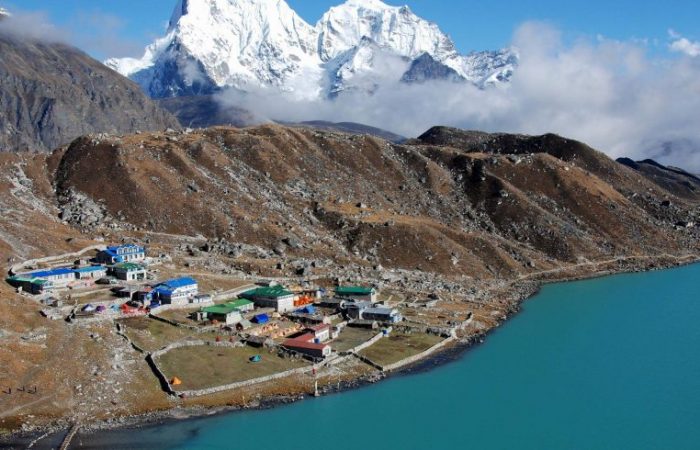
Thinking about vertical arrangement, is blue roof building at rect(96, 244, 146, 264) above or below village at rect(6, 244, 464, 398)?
above

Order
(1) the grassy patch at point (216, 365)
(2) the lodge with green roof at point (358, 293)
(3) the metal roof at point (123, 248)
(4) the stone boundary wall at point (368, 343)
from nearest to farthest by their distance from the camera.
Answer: (1) the grassy patch at point (216, 365)
(4) the stone boundary wall at point (368, 343)
(2) the lodge with green roof at point (358, 293)
(3) the metal roof at point (123, 248)

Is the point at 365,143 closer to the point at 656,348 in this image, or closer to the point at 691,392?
the point at 656,348

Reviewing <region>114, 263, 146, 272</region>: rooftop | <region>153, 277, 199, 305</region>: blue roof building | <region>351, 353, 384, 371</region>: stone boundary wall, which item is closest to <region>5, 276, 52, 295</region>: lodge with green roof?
<region>114, 263, 146, 272</region>: rooftop

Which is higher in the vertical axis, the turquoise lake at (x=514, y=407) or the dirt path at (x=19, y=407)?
the dirt path at (x=19, y=407)

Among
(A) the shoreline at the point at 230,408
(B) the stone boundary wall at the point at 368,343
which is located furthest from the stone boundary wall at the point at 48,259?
(B) the stone boundary wall at the point at 368,343

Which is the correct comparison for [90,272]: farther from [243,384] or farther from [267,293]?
[243,384]

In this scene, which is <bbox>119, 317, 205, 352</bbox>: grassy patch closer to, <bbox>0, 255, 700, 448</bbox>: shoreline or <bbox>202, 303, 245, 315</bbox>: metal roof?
<bbox>202, 303, 245, 315</bbox>: metal roof

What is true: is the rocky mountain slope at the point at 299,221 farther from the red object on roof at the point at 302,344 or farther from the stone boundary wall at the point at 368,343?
the stone boundary wall at the point at 368,343
